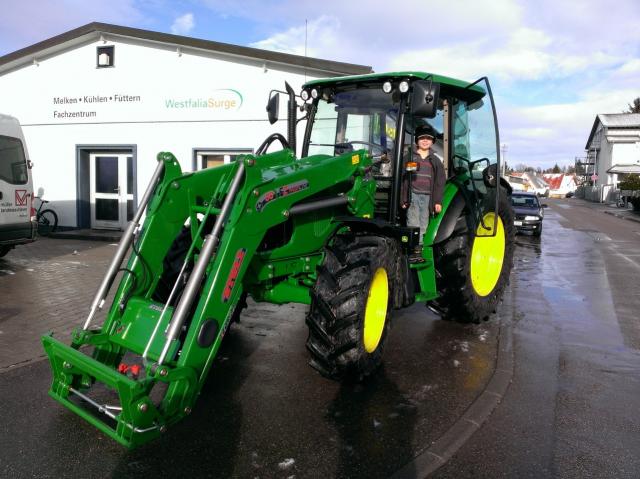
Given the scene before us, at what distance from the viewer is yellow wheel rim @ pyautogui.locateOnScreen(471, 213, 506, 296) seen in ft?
21.2

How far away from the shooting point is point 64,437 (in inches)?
135

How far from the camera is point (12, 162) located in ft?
30.7

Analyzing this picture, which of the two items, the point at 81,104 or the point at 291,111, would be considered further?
the point at 81,104

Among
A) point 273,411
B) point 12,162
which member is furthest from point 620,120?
point 273,411

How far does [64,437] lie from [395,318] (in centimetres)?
395

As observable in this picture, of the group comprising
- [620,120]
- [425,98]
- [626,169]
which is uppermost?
[620,120]

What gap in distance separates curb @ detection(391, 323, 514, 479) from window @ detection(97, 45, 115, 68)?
11920mm

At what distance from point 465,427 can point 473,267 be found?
299cm

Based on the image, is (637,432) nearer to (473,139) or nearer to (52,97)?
(473,139)

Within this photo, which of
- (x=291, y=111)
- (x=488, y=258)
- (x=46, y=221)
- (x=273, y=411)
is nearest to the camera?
(x=273, y=411)

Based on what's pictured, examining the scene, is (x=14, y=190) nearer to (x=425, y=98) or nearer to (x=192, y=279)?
(x=192, y=279)

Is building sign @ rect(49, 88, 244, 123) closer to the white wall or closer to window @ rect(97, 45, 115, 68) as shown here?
the white wall

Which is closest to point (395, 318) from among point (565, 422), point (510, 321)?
point (510, 321)

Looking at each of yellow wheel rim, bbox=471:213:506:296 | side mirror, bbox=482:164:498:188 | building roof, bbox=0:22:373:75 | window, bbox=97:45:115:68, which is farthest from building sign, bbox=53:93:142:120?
side mirror, bbox=482:164:498:188
